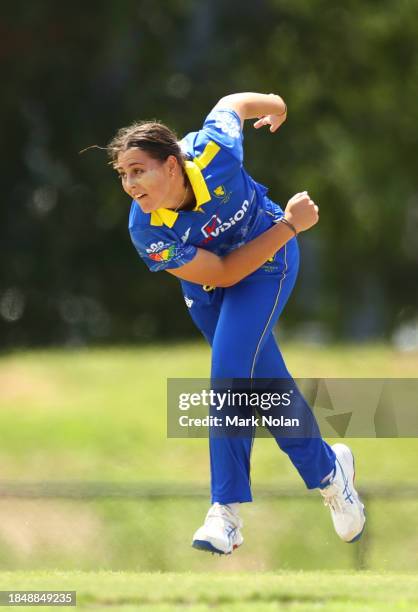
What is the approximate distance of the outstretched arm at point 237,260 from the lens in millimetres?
5191

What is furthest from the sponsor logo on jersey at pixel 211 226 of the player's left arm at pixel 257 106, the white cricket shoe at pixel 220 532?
the white cricket shoe at pixel 220 532

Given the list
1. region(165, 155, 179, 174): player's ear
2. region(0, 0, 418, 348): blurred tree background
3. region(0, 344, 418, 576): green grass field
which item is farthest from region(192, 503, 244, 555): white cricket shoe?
region(0, 0, 418, 348): blurred tree background

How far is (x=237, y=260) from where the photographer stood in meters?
5.24

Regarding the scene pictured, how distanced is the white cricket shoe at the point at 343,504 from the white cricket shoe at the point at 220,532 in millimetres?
508

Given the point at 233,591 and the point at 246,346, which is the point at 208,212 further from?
the point at 233,591

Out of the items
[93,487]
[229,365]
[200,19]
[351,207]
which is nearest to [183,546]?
[93,487]

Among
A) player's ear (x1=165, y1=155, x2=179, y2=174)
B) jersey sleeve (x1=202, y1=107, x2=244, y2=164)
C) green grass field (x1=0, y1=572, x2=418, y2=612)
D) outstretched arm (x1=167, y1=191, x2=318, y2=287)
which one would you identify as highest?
jersey sleeve (x1=202, y1=107, x2=244, y2=164)

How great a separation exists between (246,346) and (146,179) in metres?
0.80

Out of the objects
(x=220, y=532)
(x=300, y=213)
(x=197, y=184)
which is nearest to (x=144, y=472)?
(x=220, y=532)

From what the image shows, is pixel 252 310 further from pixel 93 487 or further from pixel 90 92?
pixel 90 92

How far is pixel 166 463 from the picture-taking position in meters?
12.0

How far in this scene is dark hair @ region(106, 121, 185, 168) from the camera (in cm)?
518

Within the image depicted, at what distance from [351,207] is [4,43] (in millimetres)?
8231

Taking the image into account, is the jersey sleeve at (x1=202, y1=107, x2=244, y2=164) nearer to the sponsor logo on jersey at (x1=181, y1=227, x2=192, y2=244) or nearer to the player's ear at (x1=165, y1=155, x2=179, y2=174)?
the player's ear at (x1=165, y1=155, x2=179, y2=174)
